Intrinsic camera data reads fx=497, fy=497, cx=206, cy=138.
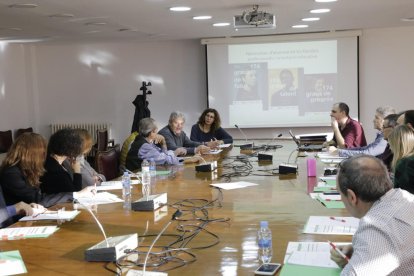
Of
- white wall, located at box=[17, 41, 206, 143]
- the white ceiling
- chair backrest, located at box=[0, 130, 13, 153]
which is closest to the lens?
the white ceiling

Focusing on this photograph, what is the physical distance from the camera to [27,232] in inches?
96.2

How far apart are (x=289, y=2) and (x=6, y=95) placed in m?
5.41

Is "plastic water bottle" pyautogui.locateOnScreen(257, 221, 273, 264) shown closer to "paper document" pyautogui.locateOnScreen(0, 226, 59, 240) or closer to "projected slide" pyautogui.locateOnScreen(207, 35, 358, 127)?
"paper document" pyautogui.locateOnScreen(0, 226, 59, 240)

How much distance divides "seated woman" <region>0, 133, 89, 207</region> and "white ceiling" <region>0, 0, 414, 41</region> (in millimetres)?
2113

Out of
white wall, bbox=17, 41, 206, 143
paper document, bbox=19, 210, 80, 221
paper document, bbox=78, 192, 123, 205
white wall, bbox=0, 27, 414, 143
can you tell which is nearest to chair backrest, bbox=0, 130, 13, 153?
white wall, bbox=0, 27, 414, 143

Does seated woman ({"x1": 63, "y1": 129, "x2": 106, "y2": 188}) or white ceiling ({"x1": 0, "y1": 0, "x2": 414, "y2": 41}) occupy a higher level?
white ceiling ({"x1": 0, "y1": 0, "x2": 414, "y2": 41})

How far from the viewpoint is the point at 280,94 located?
336 inches

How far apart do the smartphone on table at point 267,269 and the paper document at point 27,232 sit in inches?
44.0

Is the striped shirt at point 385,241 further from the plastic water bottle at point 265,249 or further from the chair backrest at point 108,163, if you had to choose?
the chair backrest at point 108,163

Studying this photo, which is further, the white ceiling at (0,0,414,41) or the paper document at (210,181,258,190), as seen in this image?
the white ceiling at (0,0,414,41)

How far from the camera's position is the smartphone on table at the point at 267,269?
1.76 m

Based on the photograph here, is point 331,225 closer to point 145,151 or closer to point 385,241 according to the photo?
point 385,241

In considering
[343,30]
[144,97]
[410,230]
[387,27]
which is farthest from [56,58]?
[410,230]

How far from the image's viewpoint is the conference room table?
6.30 ft
